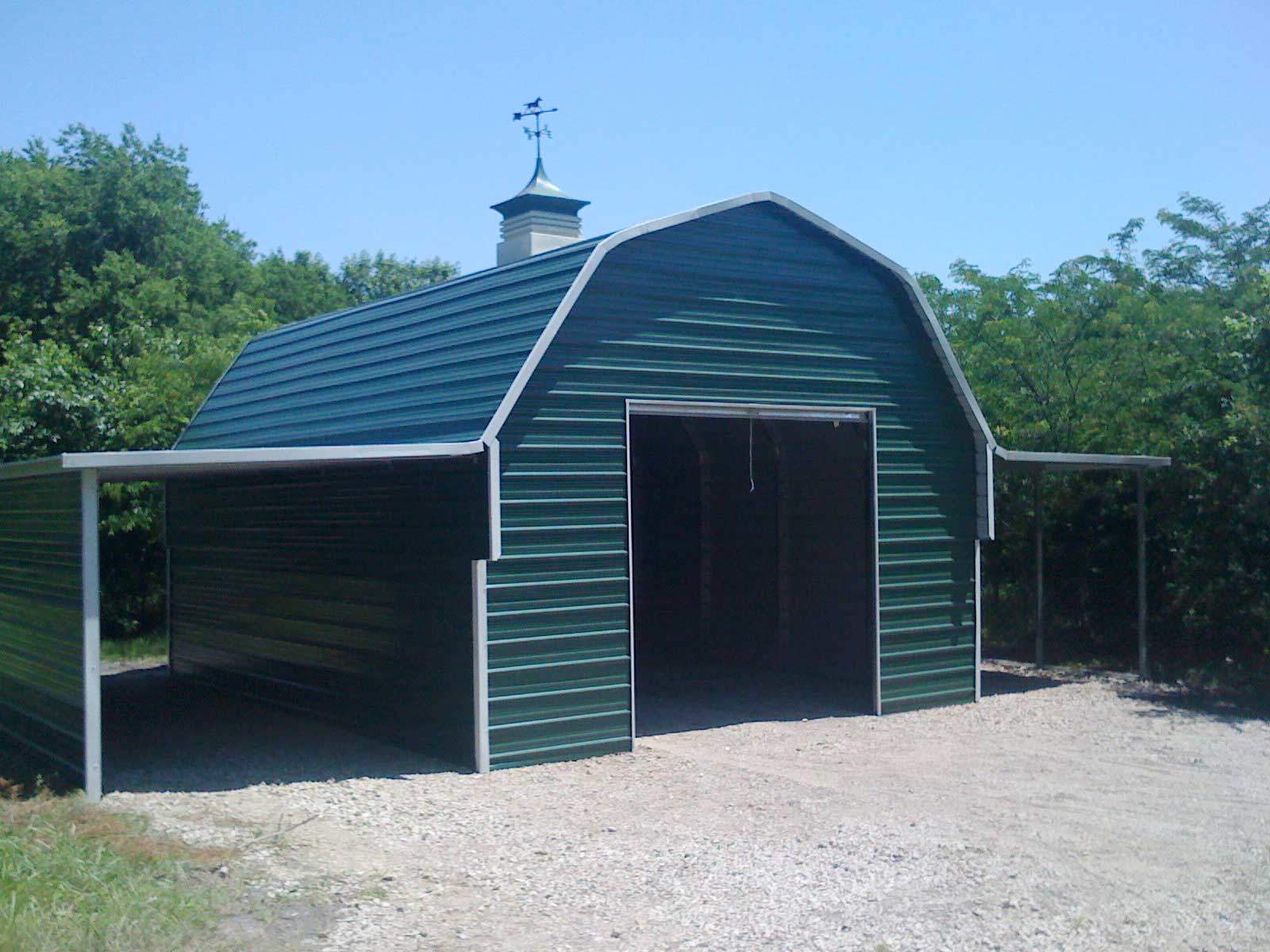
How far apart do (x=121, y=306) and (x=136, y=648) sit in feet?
35.8

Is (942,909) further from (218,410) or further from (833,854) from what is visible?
(218,410)

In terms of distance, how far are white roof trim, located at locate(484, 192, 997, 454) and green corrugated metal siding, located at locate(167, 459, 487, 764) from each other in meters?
0.66

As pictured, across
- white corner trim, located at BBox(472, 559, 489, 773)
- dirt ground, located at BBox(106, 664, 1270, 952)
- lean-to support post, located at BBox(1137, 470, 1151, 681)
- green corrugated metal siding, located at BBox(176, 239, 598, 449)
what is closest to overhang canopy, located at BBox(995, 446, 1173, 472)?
lean-to support post, located at BBox(1137, 470, 1151, 681)

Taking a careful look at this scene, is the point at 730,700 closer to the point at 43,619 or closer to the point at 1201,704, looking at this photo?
the point at 1201,704

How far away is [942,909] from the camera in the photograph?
5.99m

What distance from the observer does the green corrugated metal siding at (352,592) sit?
9.30 meters

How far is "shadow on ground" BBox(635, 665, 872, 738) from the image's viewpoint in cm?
1134

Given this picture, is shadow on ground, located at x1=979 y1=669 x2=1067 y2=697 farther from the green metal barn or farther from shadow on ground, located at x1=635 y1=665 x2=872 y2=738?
shadow on ground, located at x1=635 y1=665 x2=872 y2=738

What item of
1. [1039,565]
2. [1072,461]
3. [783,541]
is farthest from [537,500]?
[1039,565]

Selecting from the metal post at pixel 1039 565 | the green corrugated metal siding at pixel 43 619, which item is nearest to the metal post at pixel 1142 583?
the metal post at pixel 1039 565

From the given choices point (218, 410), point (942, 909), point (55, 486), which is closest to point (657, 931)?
point (942, 909)

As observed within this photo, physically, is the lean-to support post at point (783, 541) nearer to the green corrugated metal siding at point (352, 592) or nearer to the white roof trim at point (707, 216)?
the white roof trim at point (707, 216)

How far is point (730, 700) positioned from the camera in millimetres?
12375

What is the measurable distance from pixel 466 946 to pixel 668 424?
35.3 feet
